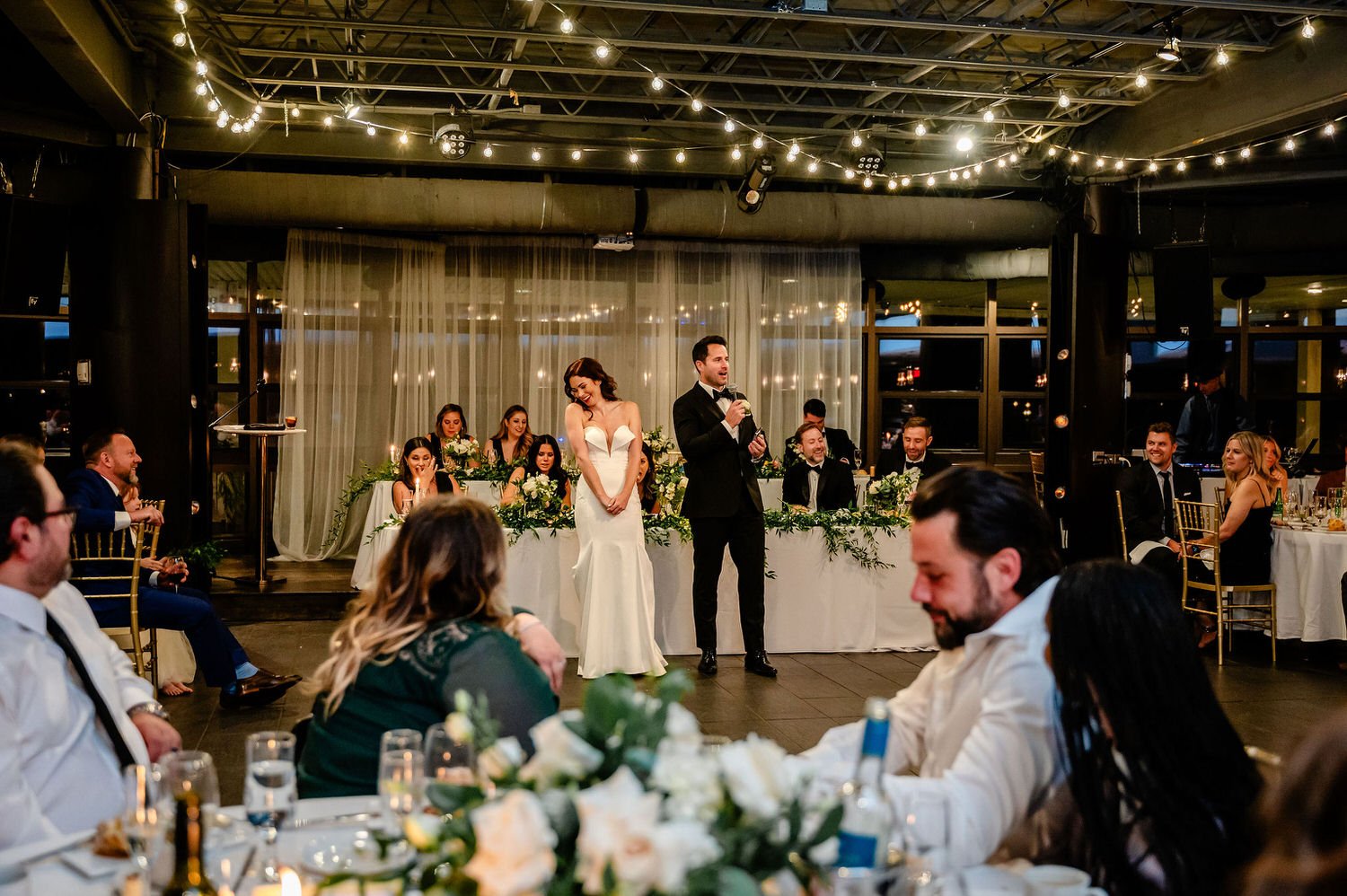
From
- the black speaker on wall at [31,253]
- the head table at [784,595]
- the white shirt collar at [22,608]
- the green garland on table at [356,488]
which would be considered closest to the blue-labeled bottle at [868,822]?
the white shirt collar at [22,608]

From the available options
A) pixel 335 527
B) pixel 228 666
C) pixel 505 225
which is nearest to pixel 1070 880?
pixel 228 666

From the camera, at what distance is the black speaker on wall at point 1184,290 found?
9766 mm

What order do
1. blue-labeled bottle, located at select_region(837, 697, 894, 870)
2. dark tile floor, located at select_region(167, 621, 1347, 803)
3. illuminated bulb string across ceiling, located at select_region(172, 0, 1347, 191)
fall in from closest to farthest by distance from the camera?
blue-labeled bottle, located at select_region(837, 697, 894, 870) → dark tile floor, located at select_region(167, 621, 1347, 803) → illuminated bulb string across ceiling, located at select_region(172, 0, 1347, 191)

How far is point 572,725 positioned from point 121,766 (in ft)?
4.98

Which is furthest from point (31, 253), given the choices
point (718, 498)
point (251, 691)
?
point (718, 498)

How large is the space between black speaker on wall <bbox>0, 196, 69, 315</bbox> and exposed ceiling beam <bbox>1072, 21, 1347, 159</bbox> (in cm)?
809

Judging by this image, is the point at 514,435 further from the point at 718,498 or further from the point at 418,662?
the point at 418,662

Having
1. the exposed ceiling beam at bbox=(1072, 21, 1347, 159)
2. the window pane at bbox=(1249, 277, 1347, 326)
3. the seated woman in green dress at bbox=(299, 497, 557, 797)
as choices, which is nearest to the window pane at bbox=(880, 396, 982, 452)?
the window pane at bbox=(1249, 277, 1347, 326)

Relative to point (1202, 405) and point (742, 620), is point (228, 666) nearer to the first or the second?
point (742, 620)

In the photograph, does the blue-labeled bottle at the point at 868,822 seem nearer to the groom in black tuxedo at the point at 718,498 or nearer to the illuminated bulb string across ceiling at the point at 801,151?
the groom in black tuxedo at the point at 718,498

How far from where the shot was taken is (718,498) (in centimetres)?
627

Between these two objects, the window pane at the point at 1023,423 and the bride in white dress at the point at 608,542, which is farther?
the window pane at the point at 1023,423

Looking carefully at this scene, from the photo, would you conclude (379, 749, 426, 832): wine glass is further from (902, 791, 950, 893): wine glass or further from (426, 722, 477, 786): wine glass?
(902, 791, 950, 893): wine glass

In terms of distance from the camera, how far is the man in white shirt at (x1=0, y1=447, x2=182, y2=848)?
2.11m
